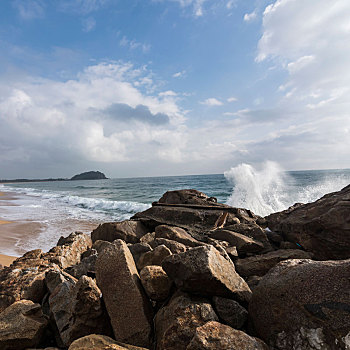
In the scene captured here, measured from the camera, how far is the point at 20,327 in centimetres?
233

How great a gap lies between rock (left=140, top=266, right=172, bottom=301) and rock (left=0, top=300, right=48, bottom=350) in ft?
3.73

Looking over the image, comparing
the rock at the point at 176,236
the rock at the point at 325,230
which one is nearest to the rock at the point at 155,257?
the rock at the point at 176,236

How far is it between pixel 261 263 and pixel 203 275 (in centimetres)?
203

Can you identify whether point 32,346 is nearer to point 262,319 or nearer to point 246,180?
point 262,319

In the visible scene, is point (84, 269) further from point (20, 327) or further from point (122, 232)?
point (122, 232)

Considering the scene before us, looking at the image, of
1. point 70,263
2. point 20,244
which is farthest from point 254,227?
point 20,244

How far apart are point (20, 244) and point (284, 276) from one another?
8.72 meters

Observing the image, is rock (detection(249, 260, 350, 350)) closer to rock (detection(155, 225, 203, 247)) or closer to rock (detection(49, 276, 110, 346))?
rock (detection(49, 276, 110, 346))

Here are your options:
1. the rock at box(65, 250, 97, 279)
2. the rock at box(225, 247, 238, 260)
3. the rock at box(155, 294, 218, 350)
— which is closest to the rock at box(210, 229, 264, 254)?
the rock at box(225, 247, 238, 260)

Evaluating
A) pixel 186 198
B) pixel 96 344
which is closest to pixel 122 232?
pixel 186 198

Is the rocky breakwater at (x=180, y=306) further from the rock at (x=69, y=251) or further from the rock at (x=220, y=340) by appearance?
the rock at (x=69, y=251)

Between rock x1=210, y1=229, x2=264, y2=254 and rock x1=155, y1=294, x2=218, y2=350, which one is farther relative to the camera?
rock x1=210, y1=229, x2=264, y2=254

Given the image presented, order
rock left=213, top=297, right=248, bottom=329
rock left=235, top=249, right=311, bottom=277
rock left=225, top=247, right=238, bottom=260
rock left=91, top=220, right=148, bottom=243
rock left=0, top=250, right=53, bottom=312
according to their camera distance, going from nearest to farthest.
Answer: rock left=213, top=297, right=248, bottom=329 < rock left=0, top=250, right=53, bottom=312 < rock left=235, top=249, right=311, bottom=277 < rock left=225, top=247, right=238, bottom=260 < rock left=91, top=220, right=148, bottom=243

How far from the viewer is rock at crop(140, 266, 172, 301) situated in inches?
96.4
